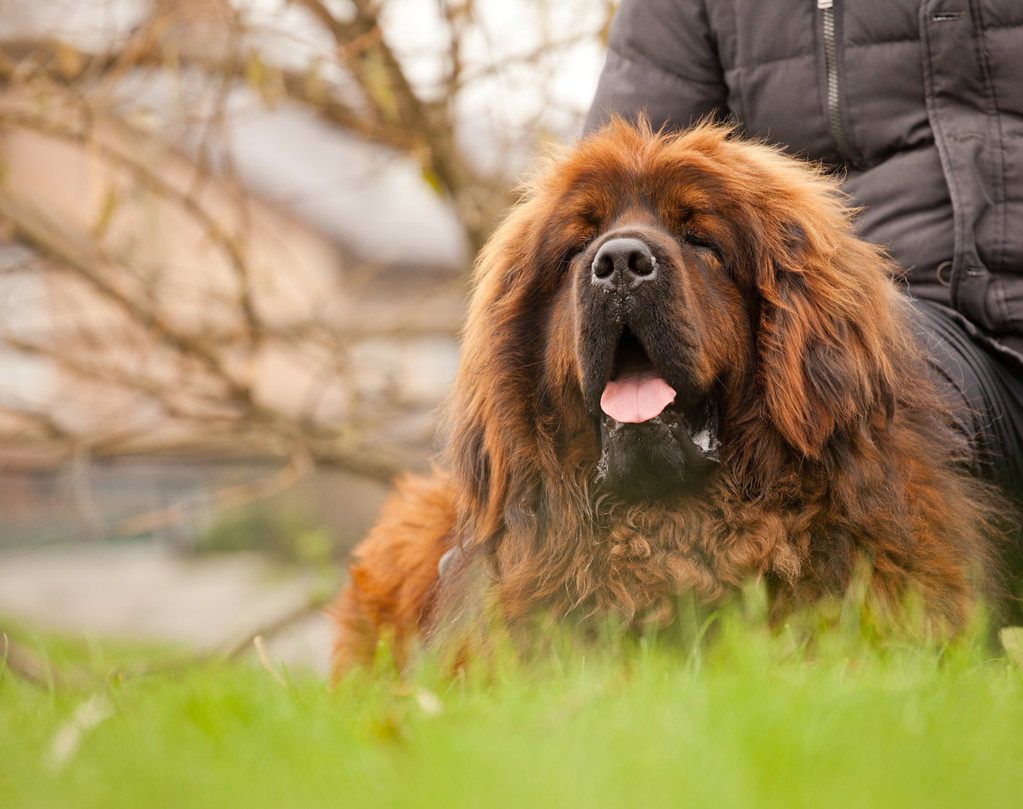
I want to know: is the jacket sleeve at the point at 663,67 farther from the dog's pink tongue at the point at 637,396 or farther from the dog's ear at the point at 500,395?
the dog's pink tongue at the point at 637,396

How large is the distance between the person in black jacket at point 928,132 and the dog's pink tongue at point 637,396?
2.79ft

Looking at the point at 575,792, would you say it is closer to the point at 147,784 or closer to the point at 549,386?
the point at 147,784

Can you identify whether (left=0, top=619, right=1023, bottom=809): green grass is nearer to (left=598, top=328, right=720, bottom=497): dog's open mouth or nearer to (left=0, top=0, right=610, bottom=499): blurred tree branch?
(left=598, top=328, right=720, bottom=497): dog's open mouth

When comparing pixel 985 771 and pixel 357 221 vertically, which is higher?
pixel 985 771

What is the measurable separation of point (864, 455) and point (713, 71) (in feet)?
4.86

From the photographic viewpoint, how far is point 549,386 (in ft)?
9.43

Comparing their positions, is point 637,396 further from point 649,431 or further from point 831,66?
point 831,66

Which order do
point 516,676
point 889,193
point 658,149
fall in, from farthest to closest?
point 889,193 < point 658,149 < point 516,676

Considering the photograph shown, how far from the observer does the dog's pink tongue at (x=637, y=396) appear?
8.53 ft

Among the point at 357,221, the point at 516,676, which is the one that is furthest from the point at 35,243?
the point at 357,221

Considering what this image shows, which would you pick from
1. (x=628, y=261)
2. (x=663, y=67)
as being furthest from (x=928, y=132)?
(x=628, y=261)

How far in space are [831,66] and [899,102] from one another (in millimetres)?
226

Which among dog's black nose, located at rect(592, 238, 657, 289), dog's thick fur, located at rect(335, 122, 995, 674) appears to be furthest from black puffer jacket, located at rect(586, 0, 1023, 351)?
dog's black nose, located at rect(592, 238, 657, 289)

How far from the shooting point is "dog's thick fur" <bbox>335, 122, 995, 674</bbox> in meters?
2.55
